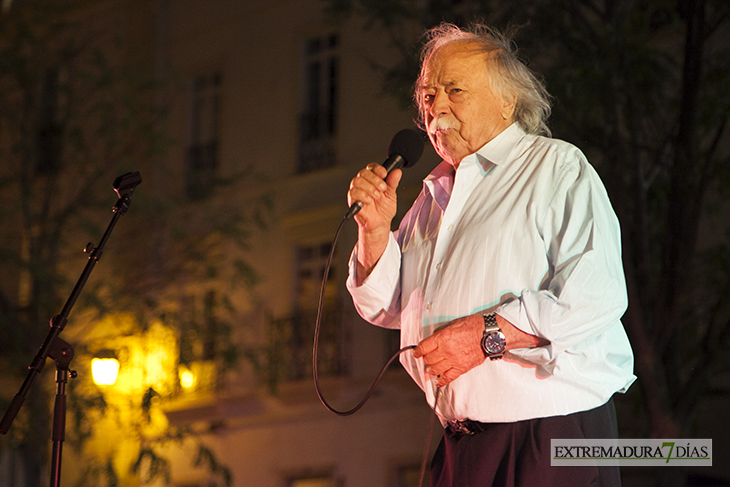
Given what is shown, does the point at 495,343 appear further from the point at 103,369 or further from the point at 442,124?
the point at 103,369

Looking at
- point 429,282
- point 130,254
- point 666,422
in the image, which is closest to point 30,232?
point 130,254

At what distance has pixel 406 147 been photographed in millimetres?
2506

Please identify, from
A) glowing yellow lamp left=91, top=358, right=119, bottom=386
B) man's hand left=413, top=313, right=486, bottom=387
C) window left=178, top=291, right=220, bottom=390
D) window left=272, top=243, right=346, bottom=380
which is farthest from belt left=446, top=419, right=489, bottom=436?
window left=272, top=243, right=346, bottom=380

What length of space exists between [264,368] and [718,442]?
536 centimetres

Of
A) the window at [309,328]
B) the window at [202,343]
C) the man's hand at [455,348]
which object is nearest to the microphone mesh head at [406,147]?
the man's hand at [455,348]

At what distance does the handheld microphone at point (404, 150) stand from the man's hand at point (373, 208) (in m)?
0.06

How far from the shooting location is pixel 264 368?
38.3 feet

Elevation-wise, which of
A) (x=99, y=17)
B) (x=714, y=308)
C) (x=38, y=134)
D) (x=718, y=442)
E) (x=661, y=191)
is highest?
(x=99, y=17)

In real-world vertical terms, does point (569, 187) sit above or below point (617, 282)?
above

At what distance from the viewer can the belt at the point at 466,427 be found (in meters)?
2.12

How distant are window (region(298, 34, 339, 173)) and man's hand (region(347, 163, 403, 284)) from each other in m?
11.0

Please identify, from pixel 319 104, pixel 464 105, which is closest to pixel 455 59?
pixel 464 105

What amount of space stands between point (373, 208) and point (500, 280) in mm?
405

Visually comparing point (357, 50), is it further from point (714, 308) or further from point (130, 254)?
point (714, 308)
